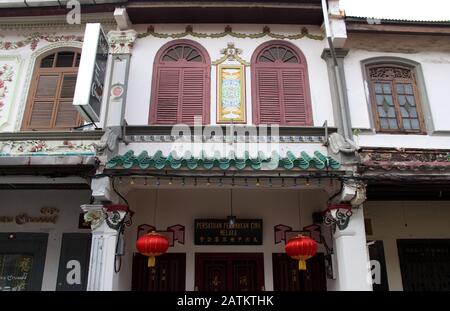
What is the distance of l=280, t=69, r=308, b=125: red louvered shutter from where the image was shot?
310 inches

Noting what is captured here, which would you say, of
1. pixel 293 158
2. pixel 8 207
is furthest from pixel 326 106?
pixel 8 207

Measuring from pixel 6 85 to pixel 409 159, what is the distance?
312 inches

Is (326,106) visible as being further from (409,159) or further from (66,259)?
(66,259)

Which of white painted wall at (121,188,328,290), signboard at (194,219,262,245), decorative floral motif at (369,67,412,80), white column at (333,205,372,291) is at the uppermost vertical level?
decorative floral motif at (369,67,412,80)

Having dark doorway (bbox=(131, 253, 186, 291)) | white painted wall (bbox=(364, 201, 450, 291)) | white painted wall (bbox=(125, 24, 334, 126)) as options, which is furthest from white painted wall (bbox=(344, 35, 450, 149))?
dark doorway (bbox=(131, 253, 186, 291))

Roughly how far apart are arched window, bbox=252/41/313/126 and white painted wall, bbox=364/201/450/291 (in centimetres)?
280

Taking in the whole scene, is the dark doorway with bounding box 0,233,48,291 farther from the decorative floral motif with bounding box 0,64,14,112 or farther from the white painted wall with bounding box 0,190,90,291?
the decorative floral motif with bounding box 0,64,14,112

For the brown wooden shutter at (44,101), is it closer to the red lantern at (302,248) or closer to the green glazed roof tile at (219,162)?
the green glazed roof tile at (219,162)

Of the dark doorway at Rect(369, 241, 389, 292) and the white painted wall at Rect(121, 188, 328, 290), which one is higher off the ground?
the white painted wall at Rect(121, 188, 328, 290)

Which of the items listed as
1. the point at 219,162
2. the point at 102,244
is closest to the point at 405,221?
the point at 219,162

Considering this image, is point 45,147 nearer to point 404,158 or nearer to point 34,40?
point 34,40

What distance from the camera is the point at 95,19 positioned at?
27.8ft

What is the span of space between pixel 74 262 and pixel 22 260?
1105mm

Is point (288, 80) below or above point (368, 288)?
above
